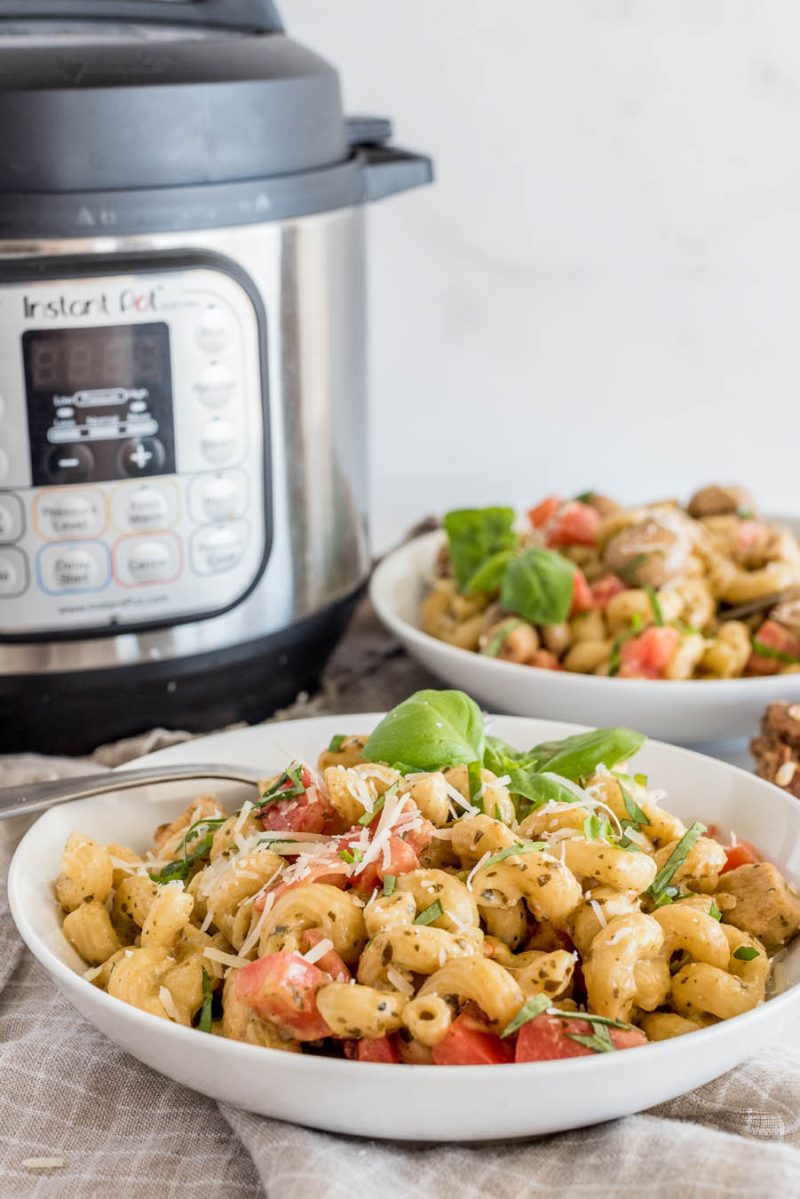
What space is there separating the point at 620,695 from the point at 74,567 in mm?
348

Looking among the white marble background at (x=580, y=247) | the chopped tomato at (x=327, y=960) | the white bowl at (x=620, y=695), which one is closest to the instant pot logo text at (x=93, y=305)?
the white bowl at (x=620, y=695)

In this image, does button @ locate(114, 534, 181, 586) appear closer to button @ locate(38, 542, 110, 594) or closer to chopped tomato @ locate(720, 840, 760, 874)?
button @ locate(38, 542, 110, 594)

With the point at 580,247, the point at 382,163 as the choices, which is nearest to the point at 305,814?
the point at 382,163

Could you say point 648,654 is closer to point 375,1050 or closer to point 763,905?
point 763,905

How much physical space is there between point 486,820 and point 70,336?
384 millimetres

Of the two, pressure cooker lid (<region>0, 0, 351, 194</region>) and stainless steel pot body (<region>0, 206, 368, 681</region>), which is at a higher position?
pressure cooker lid (<region>0, 0, 351, 194</region>)

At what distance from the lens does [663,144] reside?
1.43 metres

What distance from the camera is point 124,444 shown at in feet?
2.91

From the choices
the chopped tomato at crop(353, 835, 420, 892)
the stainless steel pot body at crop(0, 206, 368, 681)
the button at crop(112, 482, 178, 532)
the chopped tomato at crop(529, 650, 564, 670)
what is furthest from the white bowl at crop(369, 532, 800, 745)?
the chopped tomato at crop(353, 835, 420, 892)

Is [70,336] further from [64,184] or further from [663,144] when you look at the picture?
[663,144]

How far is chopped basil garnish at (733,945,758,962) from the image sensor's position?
2.19 feet

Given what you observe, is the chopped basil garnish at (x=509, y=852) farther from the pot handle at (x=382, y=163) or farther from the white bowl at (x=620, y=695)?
the pot handle at (x=382, y=163)

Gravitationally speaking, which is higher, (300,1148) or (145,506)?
(145,506)

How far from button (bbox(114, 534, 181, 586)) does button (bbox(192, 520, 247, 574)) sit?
1 cm
